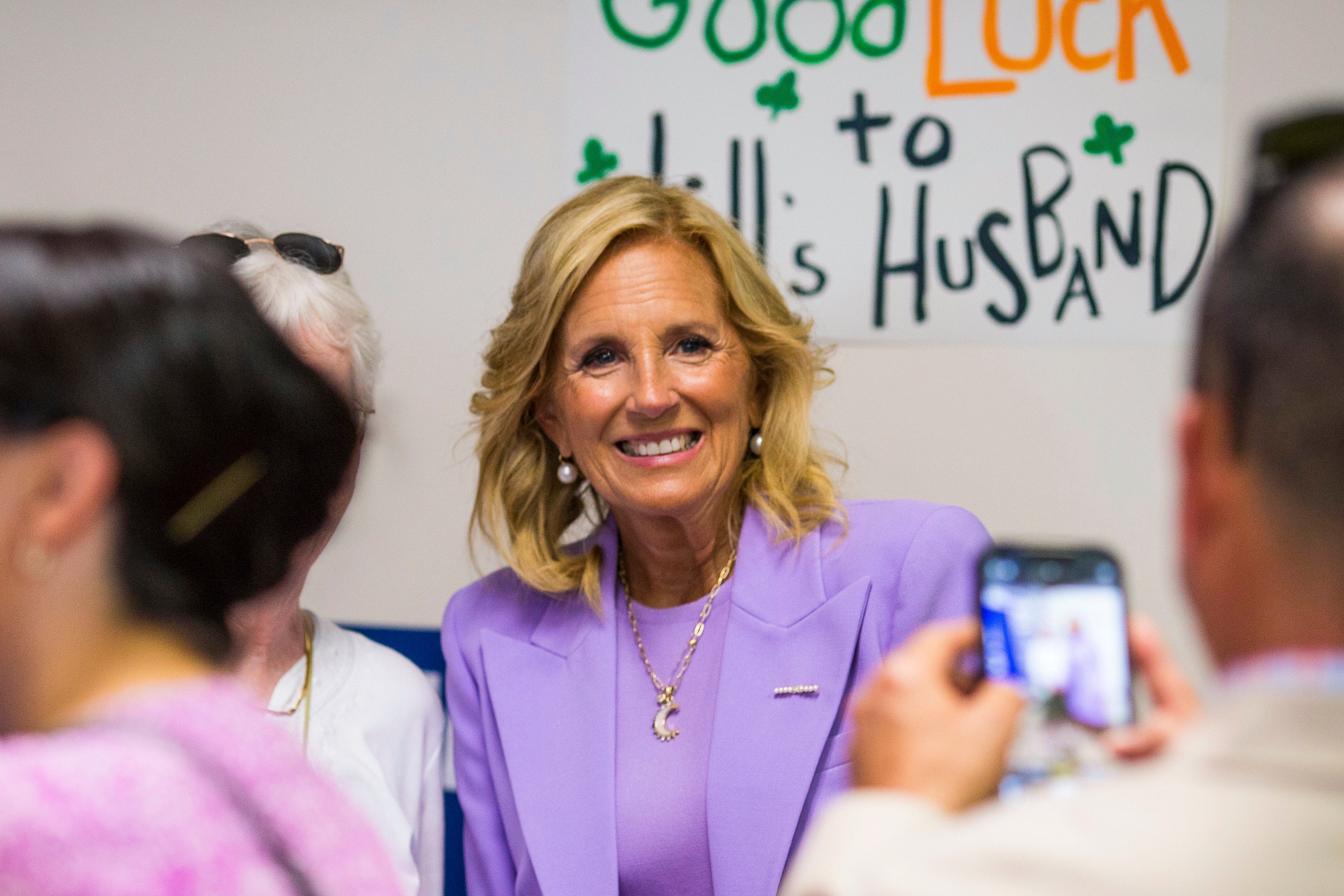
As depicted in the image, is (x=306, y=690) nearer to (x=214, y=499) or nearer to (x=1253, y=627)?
(x=214, y=499)

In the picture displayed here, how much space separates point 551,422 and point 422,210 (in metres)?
0.58

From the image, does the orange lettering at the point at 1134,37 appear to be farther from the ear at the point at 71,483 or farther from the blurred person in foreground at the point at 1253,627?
the ear at the point at 71,483

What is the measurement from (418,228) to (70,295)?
55.2 inches

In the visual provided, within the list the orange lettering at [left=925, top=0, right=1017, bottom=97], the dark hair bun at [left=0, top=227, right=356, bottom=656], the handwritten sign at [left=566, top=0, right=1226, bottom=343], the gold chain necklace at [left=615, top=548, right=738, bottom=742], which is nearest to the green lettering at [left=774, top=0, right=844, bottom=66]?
the handwritten sign at [left=566, top=0, right=1226, bottom=343]

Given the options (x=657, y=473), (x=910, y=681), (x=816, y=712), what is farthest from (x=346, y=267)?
(x=910, y=681)

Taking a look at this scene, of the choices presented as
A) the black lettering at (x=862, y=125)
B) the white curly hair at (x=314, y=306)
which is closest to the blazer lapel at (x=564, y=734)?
the white curly hair at (x=314, y=306)

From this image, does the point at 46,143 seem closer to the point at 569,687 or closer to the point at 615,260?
the point at 615,260

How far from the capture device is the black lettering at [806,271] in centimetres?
182

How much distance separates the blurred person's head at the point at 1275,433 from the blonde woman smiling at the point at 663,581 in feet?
3.04

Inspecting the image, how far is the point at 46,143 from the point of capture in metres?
2.17

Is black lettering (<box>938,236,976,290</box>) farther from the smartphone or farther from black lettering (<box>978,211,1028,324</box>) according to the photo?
the smartphone

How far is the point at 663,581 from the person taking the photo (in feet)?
5.31

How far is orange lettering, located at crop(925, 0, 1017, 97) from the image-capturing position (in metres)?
1.75

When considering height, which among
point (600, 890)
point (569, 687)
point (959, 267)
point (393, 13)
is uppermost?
point (393, 13)
